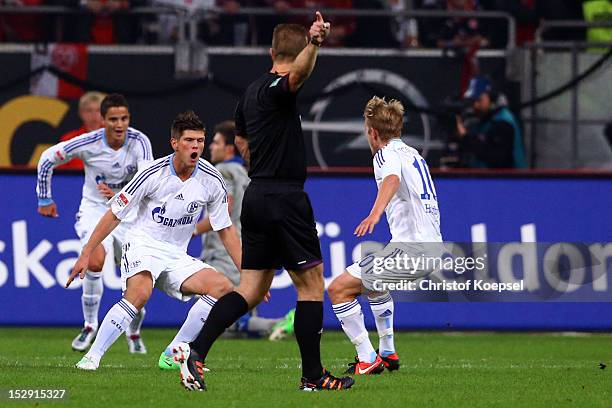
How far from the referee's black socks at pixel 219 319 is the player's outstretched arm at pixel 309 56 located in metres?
1.42

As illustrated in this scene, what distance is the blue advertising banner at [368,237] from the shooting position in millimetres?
15211

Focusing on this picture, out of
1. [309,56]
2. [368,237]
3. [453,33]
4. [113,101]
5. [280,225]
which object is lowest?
[368,237]

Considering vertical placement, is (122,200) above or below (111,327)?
above

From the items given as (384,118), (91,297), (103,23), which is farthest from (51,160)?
(103,23)

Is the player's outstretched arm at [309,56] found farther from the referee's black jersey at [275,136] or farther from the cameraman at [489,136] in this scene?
the cameraman at [489,136]

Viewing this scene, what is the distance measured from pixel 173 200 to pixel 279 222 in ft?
7.22

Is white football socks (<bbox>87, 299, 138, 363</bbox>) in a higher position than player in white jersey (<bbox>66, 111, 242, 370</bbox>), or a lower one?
lower

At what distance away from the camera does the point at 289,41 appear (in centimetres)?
877

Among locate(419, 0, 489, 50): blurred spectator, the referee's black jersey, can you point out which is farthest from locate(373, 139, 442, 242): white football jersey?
locate(419, 0, 489, 50): blurred spectator

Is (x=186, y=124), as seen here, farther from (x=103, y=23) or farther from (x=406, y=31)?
(x=406, y=31)

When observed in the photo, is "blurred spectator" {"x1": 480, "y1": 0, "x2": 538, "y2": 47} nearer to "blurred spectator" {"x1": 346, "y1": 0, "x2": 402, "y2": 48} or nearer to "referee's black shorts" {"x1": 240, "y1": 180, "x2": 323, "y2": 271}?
"blurred spectator" {"x1": 346, "y1": 0, "x2": 402, "y2": 48}

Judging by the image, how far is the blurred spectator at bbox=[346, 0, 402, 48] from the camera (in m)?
18.4

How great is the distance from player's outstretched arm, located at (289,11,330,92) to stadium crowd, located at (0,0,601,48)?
978 centimetres

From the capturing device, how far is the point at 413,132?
17.8 meters
